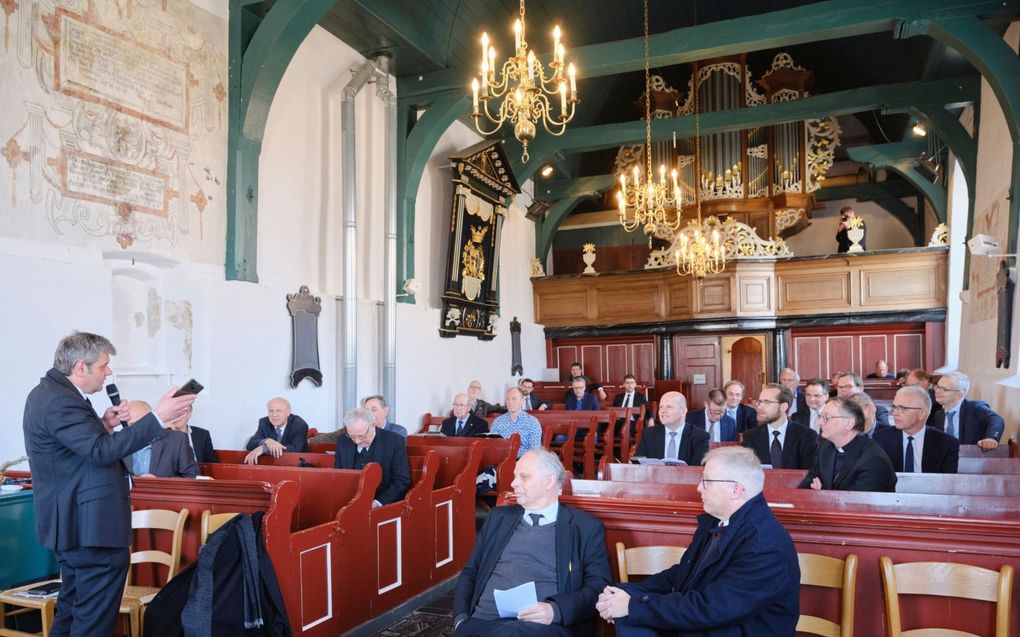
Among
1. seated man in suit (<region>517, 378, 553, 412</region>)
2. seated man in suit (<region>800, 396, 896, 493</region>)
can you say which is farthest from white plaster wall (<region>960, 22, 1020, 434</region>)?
seated man in suit (<region>517, 378, 553, 412</region>)

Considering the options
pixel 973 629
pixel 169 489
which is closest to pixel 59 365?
pixel 169 489

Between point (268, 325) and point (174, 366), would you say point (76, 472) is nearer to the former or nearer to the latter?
point (174, 366)

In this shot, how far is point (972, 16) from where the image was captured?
742 cm

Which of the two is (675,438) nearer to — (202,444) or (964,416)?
(964,416)

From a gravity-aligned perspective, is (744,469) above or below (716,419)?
above

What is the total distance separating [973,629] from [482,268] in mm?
8806

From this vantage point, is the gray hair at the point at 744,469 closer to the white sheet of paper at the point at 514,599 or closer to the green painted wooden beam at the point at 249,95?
the white sheet of paper at the point at 514,599

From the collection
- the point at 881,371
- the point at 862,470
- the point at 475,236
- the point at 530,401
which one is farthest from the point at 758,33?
the point at 881,371

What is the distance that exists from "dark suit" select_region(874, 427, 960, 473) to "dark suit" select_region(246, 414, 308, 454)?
15.0ft

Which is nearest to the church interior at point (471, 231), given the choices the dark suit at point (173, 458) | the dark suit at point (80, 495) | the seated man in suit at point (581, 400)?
the dark suit at point (173, 458)

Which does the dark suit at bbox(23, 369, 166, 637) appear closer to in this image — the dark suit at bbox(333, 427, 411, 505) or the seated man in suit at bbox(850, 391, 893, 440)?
the dark suit at bbox(333, 427, 411, 505)

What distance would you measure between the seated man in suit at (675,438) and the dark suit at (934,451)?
1252mm

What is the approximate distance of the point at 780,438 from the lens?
5.30 meters

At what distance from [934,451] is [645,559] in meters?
2.61
